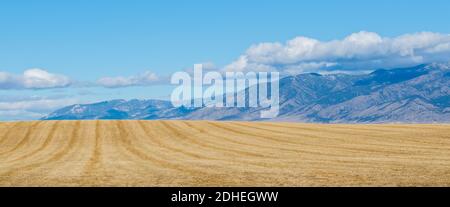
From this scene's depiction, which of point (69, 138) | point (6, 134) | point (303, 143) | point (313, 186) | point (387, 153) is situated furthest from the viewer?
point (6, 134)

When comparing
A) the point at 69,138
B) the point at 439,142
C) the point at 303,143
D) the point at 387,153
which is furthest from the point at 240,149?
the point at 69,138

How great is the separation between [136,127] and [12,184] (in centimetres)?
5879

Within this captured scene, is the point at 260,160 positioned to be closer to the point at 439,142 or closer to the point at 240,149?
the point at 240,149

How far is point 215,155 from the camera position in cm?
5088

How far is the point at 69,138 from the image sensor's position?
2977 inches

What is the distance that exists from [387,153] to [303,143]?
1513 cm

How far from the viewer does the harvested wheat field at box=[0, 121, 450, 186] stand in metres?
31.3

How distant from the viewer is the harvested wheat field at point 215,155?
31328 mm

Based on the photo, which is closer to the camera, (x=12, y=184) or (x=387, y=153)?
(x=12, y=184)
